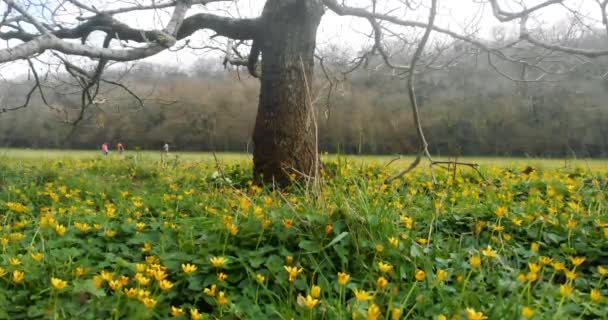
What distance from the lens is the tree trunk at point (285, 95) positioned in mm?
4164

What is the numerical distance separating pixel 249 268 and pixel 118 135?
13.7 m

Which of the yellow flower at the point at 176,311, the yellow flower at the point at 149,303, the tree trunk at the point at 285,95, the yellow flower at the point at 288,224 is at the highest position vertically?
the tree trunk at the point at 285,95

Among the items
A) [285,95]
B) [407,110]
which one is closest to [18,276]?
[285,95]

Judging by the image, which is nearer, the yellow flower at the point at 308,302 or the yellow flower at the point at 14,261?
the yellow flower at the point at 308,302

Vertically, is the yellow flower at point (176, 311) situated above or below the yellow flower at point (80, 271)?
below

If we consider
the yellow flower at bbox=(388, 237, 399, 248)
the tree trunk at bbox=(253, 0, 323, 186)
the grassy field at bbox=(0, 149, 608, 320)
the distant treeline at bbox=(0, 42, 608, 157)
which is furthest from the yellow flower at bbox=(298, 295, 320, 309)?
the distant treeline at bbox=(0, 42, 608, 157)

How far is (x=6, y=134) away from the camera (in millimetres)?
15844

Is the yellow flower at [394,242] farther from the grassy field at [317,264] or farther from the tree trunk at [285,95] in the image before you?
the tree trunk at [285,95]

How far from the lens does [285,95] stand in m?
4.17

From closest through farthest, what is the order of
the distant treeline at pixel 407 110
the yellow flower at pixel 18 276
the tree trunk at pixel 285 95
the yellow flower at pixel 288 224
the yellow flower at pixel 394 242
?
the yellow flower at pixel 18 276 < the yellow flower at pixel 394 242 < the yellow flower at pixel 288 224 < the tree trunk at pixel 285 95 < the distant treeline at pixel 407 110

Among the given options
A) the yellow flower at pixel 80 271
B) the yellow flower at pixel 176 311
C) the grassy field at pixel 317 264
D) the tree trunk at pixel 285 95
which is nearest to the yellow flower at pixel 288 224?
the grassy field at pixel 317 264

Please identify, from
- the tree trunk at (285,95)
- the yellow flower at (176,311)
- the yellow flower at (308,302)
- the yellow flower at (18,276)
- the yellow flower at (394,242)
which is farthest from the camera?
the tree trunk at (285,95)

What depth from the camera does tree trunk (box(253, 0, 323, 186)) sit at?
4.16m

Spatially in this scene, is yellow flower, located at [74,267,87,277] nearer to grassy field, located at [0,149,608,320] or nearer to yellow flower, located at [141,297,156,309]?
grassy field, located at [0,149,608,320]
